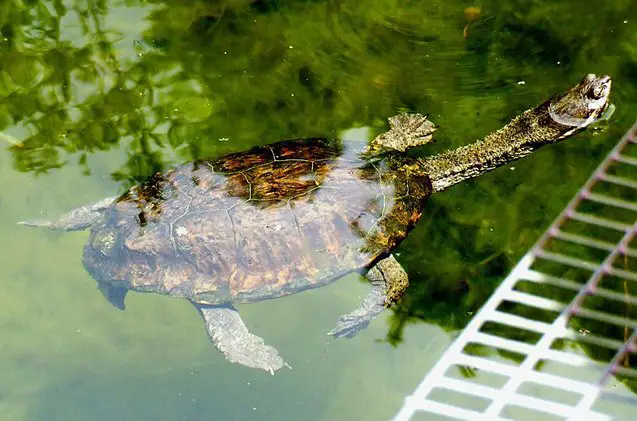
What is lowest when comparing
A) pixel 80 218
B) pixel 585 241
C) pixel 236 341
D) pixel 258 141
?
pixel 236 341

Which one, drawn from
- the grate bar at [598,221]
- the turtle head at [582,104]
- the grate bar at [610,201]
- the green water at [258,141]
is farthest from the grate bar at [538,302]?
the turtle head at [582,104]

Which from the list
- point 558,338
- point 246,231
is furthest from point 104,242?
point 558,338

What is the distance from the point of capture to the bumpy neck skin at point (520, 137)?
3059mm

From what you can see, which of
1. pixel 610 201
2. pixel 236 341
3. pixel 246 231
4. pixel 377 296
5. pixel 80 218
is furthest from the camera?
pixel 610 201

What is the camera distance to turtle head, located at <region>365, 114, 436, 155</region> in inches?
130

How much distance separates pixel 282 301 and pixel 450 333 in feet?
2.80

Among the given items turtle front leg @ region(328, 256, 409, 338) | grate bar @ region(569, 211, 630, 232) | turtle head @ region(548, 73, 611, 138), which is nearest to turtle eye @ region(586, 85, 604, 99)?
turtle head @ region(548, 73, 611, 138)

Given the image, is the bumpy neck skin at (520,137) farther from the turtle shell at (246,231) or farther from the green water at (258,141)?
the turtle shell at (246,231)

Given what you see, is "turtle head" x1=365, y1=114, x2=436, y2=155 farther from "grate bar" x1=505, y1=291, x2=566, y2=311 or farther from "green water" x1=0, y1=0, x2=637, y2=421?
"grate bar" x1=505, y1=291, x2=566, y2=311

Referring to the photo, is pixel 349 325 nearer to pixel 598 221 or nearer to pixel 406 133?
pixel 406 133

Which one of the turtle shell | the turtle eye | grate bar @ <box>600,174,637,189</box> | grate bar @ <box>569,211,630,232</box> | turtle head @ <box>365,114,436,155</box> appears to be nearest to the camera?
the turtle shell

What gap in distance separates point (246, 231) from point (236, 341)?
1.84 feet

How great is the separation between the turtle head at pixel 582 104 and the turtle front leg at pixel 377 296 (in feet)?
3.88

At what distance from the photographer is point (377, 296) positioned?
291 cm
